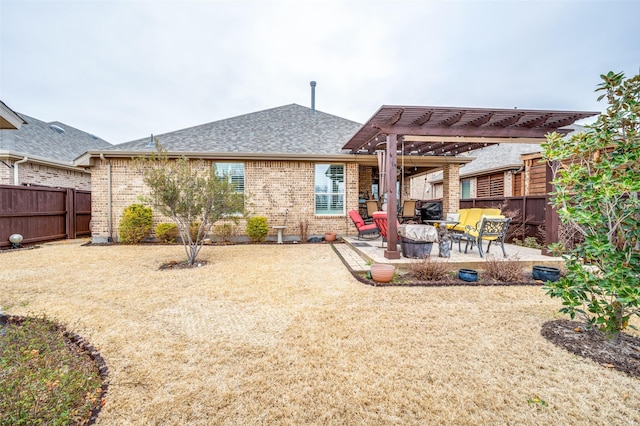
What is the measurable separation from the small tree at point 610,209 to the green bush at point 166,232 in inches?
405

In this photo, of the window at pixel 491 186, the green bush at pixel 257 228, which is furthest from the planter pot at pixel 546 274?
the window at pixel 491 186

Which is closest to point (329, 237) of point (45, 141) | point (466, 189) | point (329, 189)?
point (329, 189)

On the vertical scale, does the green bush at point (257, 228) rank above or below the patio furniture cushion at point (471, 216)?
below

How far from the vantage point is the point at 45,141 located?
13492 millimetres

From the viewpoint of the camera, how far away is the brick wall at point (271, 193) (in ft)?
32.3

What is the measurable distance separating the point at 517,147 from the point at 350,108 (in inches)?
698

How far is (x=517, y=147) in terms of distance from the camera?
47.1 feet

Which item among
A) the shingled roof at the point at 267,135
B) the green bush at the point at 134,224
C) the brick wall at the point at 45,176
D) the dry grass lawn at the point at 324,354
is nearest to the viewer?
the dry grass lawn at the point at 324,354

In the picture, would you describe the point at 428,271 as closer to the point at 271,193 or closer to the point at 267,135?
the point at 271,193

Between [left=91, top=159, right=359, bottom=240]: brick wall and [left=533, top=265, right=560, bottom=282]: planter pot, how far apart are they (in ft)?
20.2

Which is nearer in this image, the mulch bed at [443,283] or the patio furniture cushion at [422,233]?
the mulch bed at [443,283]

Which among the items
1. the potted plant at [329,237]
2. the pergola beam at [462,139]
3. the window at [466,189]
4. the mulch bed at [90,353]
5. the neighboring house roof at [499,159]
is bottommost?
the mulch bed at [90,353]

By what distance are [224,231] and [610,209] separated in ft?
32.0

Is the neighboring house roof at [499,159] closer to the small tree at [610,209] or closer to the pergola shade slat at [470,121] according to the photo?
the pergola shade slat at [470,121]
